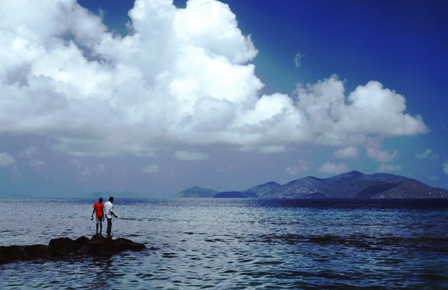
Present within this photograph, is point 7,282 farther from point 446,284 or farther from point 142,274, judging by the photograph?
point 446,284

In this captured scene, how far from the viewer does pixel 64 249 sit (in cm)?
3062

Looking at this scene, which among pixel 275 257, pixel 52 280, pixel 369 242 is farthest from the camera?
pixel 369 242

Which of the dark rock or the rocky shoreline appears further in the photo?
the dark rock

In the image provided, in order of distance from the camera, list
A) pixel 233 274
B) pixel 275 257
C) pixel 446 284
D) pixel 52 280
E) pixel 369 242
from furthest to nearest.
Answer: pixel 369 242, pixel 275 257, pixel 233 274, pixel 52 280, pixel 446 284

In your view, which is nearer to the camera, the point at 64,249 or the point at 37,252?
the point at 37,252

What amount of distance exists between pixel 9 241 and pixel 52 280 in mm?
23486

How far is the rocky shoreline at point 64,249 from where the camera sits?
93.5ft

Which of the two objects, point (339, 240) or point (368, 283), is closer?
point (368, 283)

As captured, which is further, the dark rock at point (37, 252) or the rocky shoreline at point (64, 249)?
the dark rock at point (37, 252)

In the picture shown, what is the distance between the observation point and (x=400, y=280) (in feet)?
69.7

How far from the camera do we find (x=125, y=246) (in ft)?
110

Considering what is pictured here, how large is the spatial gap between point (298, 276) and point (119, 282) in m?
10.7

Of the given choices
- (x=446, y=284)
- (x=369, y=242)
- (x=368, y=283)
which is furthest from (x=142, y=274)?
(x=369, y=242)

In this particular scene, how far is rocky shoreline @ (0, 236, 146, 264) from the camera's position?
2848 cm
